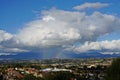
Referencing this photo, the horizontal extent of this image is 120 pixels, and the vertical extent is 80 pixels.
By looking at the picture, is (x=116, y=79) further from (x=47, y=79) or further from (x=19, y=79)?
(x=19, y=79)

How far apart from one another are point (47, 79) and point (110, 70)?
1390 inches

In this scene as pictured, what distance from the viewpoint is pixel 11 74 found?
180m

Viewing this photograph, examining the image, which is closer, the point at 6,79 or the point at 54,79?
the point at 54,79

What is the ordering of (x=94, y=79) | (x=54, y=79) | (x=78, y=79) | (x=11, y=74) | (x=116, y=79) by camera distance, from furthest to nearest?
(x=11, y=74), (x=94, y=79), (x=78, y=79), (x=54, y=79), (x=116, y=79)

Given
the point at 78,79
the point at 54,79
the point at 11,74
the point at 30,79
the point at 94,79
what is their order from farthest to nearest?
the point at 11,74, the point at 94,79, the point at 78,79, the point at 30,79, the point at 54,79

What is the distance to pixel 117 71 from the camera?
7456 cm

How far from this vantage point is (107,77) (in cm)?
7481

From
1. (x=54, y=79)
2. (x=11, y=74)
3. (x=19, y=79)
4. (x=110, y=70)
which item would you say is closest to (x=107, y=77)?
(x=110, y=70)

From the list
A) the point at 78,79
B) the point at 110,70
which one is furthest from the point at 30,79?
the point at 110,70

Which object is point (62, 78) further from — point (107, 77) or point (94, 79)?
point (94, 79)

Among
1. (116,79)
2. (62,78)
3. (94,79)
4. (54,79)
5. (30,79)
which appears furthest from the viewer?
(94,79)

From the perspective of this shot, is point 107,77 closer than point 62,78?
Yes

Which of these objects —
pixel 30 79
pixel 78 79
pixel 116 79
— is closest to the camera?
pixel 116 79

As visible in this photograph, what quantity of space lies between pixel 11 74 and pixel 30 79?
5120 centimetres
